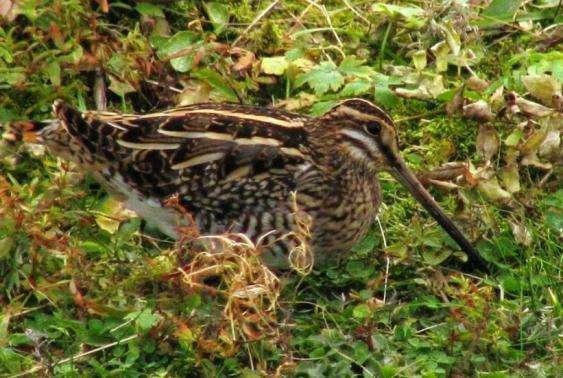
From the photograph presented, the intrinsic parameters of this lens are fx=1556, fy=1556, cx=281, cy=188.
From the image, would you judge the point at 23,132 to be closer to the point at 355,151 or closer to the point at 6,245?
the point at 6,245

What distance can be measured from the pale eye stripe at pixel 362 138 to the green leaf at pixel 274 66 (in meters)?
1.04

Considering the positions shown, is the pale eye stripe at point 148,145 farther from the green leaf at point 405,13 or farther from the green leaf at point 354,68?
the green leaf at point 405,13

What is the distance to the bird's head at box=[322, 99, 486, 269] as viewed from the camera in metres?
6.00

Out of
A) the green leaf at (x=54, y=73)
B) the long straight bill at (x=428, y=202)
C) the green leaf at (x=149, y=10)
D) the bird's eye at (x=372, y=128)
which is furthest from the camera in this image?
the green leaf at (x=149, y=10)

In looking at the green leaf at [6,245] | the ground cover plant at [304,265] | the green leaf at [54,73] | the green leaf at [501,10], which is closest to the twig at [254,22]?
the ground cover plant at [304,265]

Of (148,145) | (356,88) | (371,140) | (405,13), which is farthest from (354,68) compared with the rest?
(148,145)

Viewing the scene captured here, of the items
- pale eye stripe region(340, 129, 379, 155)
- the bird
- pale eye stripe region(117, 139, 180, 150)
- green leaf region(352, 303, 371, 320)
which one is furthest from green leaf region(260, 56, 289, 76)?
green leaf region(352, 303, 371, 320)

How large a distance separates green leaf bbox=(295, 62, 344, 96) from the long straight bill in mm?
773

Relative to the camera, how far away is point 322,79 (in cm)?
684

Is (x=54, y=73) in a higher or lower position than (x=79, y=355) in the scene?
higher

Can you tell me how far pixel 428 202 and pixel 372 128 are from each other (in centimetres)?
41

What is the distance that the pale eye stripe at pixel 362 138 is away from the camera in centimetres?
604

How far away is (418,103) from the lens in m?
6.99

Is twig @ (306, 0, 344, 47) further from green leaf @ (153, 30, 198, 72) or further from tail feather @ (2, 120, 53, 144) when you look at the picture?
tail feather @ (2, 120, 53, 144)
